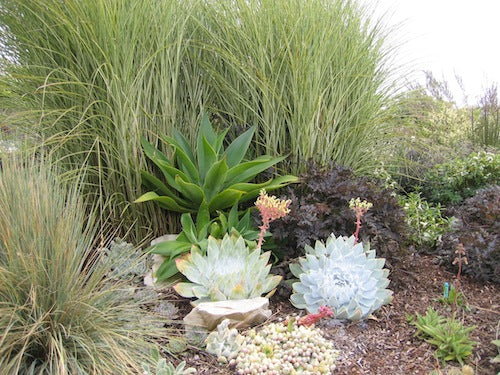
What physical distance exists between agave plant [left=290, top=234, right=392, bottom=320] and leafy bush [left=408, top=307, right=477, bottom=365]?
23 cm

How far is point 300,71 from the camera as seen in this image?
3205 mm

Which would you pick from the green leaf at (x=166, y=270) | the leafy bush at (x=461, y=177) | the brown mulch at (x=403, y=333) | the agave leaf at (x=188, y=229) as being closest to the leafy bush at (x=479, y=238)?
the brown mulch at (x=403, y=333)

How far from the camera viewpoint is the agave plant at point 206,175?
2.92m

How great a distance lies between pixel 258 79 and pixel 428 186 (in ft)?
6.91

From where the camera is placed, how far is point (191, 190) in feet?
9.53

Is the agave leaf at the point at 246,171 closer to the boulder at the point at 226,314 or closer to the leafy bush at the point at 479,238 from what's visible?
the boulder at the point at 226,314

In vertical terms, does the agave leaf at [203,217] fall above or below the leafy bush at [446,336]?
above

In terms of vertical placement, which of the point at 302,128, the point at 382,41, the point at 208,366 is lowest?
the point at 208,366

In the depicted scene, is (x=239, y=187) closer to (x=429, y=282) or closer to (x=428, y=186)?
(x=429, y=282)

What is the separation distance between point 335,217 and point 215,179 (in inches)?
28.2

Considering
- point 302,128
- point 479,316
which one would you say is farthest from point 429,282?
point 302,128

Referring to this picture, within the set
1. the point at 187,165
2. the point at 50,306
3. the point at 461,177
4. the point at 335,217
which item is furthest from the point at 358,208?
the point at 461,177

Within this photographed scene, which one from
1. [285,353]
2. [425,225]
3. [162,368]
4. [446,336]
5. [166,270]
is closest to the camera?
[162,368]

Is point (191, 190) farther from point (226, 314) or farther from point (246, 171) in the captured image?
point (226, 314)
